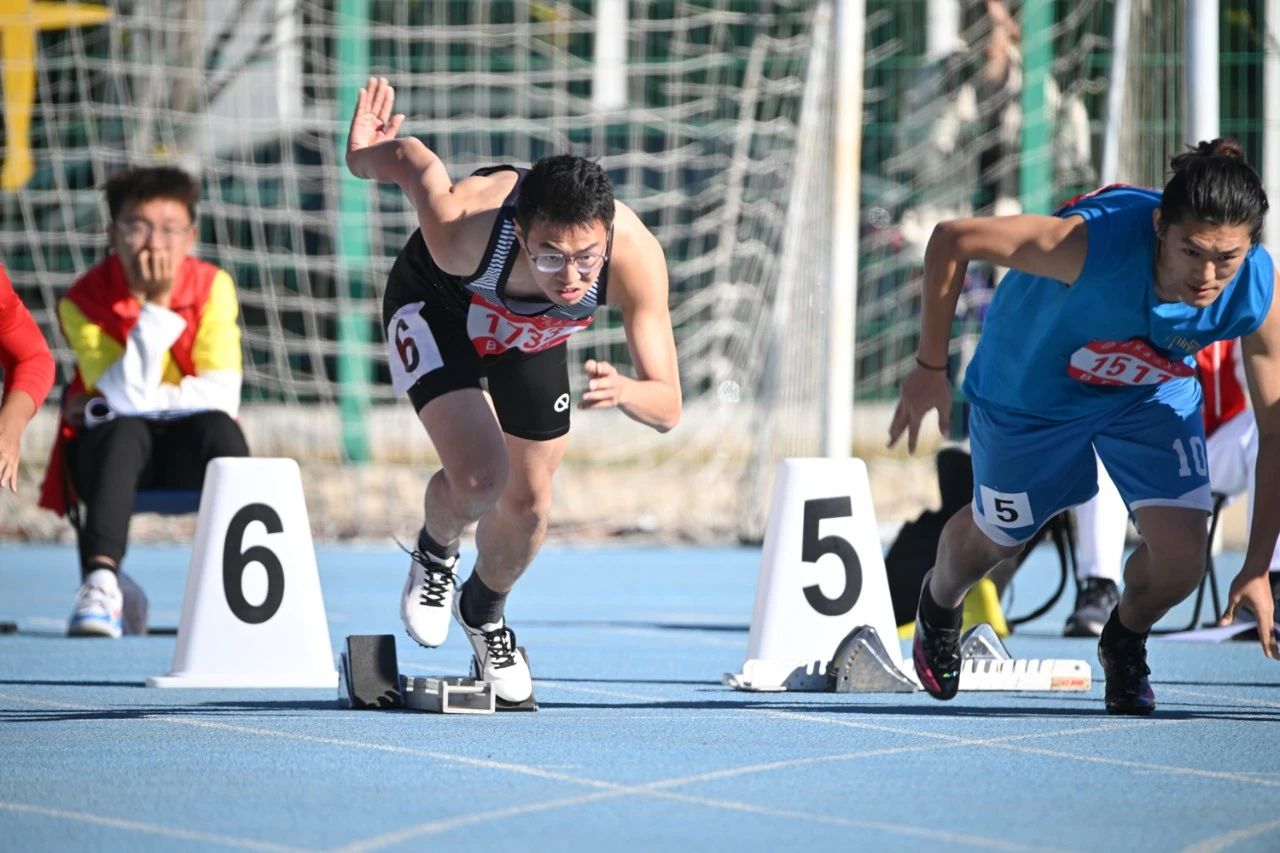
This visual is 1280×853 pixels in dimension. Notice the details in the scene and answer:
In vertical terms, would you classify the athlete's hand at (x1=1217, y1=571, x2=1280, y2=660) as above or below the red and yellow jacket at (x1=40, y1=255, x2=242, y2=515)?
below

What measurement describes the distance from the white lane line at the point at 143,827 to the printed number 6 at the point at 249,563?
2.06 meters

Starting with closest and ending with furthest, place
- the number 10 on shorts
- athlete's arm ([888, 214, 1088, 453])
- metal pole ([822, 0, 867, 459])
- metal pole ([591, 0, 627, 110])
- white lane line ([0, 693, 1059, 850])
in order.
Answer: white lane line ([0, 693, 1059, 850]), athlete's arm ([888, 214, 1088, 453]), the number 10 on shorts, metal pole ([822, 0, 867, 459]), metal pole ([591, 0, 627, 110])

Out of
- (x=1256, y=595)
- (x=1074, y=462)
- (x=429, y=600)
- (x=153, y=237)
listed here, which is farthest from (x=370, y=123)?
(x=1256, y=595)

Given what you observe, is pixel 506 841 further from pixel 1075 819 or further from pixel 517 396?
pixel 517 396

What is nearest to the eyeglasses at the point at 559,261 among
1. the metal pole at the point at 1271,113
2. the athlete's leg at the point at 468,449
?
the athlete's leg at the point at 468,449

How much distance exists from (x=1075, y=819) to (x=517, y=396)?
2210 millimetres

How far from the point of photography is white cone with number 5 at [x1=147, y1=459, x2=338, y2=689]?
5414 mm

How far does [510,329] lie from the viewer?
4.81 m

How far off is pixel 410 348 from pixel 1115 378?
1.80 m

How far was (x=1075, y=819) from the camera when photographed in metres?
3.21

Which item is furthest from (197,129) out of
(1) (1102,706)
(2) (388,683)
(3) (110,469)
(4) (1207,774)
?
(4) (1207,774)

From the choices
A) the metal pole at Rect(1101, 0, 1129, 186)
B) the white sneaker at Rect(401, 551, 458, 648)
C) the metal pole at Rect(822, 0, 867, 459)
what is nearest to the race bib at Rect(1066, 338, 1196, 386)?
the white sneaker at Rect(401, 551, 458, 648)

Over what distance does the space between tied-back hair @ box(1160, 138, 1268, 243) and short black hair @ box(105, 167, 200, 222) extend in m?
4.16

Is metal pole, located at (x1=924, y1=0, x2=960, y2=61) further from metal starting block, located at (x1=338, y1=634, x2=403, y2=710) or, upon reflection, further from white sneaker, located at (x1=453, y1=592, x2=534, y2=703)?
metal starting block, located at (x1=338, y1=634, x2=403, y2=710)
